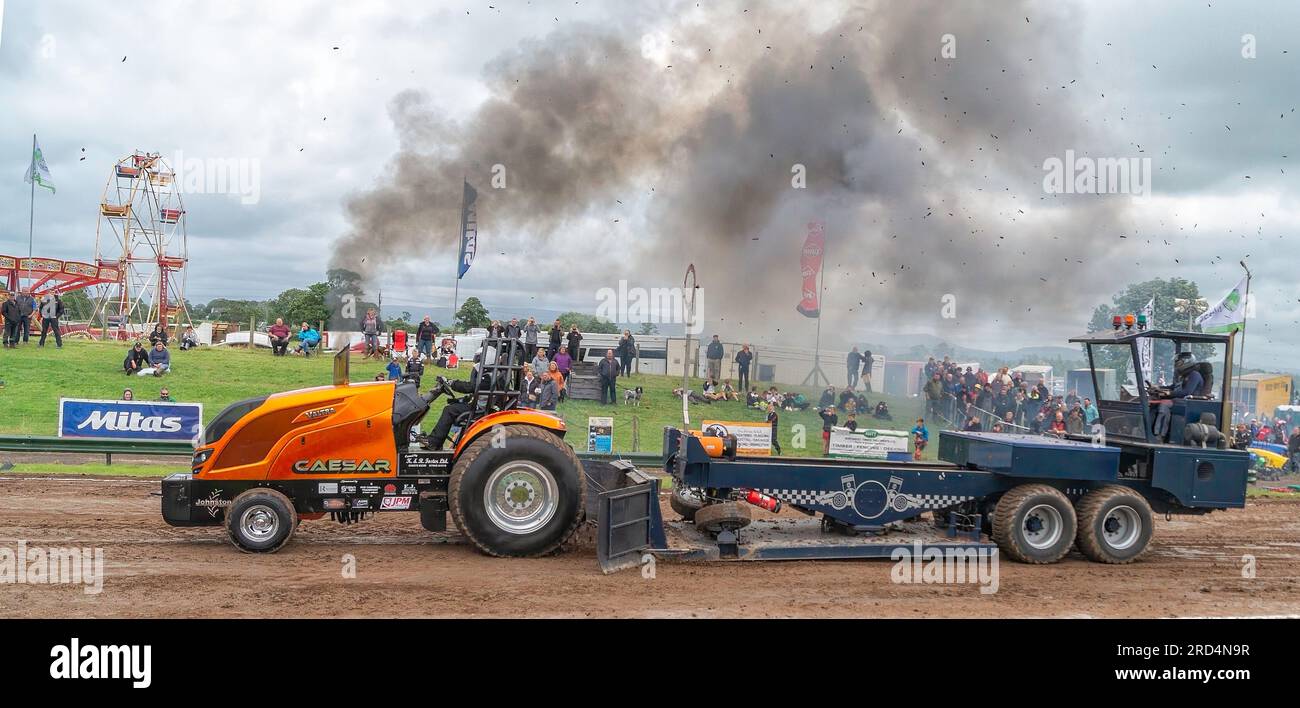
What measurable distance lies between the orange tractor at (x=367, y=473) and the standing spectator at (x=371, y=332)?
13092mm

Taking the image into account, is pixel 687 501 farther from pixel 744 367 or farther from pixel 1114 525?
pixel 744 367

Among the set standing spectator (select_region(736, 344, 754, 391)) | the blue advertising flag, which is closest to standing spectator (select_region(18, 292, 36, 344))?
the blue advertising flag

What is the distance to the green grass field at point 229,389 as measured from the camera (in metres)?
17.0

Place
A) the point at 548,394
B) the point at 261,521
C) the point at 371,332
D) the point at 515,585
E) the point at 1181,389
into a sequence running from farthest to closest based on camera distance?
the point at 371,332 < the point at 548,394 < the point at 1181,389 < the point at 261,521 < the point at 515,585

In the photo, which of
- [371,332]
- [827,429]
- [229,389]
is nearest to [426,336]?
[371,332]

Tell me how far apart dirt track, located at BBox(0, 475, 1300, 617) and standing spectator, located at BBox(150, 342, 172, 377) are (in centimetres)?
1067

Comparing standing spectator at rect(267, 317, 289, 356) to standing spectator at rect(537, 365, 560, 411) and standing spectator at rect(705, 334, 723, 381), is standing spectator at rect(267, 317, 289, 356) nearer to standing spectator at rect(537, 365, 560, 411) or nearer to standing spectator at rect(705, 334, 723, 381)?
standing spectator at rect(537, 365, 560, 411)

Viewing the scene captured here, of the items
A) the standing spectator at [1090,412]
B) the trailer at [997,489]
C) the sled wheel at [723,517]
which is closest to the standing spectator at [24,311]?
the trailer at [997,489]

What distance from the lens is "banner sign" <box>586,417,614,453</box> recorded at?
624 inches

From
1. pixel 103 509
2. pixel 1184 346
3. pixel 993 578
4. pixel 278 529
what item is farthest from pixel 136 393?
pixel 1184 346

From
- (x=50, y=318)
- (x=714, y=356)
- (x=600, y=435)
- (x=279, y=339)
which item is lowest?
(x=600, y=435)

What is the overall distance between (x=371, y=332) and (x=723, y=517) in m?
14.8

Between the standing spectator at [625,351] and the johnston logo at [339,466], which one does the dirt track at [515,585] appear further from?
the standing spectator at [625,351]

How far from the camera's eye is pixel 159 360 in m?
19.2
